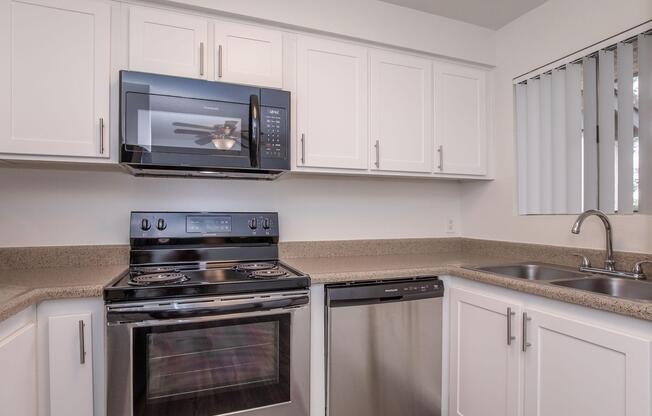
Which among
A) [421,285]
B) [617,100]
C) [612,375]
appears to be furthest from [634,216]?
[421,285]

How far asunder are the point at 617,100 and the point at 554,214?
64 cm

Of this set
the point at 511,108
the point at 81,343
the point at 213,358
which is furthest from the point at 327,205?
the point at 81,343

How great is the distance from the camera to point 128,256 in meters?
1.93

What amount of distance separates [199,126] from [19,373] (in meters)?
1.14

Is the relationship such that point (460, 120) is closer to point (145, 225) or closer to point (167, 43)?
point (167, 43)

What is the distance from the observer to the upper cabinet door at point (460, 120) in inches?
90.4

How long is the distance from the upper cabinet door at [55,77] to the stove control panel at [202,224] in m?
0.42

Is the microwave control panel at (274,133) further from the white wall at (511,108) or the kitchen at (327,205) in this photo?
the white wall at (511,108)

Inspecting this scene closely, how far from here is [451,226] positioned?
8.94ft

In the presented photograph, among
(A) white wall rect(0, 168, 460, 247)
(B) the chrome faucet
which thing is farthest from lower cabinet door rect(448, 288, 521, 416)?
(A) white wall rect(0, 168, 460, 247)

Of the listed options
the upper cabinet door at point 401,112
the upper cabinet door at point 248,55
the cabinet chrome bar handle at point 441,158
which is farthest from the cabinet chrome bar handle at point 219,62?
the cabinet chrome bar handle at point 441,158

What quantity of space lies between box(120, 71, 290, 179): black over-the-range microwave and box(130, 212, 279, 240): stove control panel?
0.23 m

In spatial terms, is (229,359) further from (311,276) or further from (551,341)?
(551,341)

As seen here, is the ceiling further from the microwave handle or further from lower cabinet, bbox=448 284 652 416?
lower cabinet, bbox=448 284 652 416
